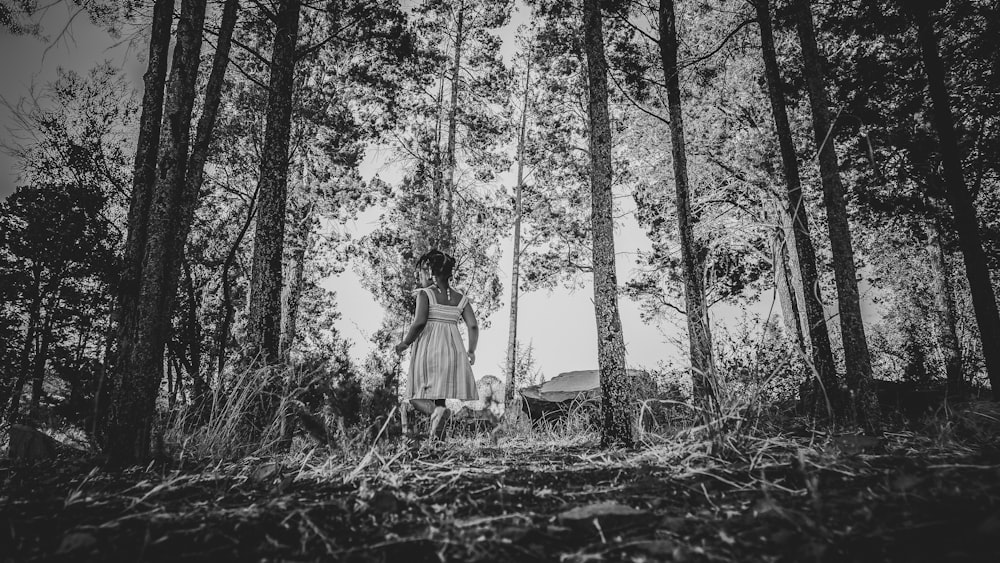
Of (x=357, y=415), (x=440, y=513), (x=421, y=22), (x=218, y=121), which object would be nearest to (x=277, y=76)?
(x=357, y=415)

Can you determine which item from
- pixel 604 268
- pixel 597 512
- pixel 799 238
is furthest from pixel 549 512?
pixel 799 238

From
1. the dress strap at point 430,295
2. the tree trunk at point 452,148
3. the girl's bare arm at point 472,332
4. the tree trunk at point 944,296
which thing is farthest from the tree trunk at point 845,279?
the tree trunk at point 452,148

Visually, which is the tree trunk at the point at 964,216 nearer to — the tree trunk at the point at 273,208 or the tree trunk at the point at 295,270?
the tree trunk at the point at 273,208

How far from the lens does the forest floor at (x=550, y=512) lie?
121 centimetres

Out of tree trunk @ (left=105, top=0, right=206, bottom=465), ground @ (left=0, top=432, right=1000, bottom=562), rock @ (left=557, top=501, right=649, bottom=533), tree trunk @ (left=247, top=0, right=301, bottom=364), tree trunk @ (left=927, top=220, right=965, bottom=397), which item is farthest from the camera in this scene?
tree trunk @ (left=927, top=220, right=965, bottom=397)

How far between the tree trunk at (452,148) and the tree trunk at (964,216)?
1065cm

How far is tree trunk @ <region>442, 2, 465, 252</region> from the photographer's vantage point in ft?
46.3

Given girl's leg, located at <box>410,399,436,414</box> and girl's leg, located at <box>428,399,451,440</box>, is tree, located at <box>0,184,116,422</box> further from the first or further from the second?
girl's leg, located at <box>428,399,451,440</box>

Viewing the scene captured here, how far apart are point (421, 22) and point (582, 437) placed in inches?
516

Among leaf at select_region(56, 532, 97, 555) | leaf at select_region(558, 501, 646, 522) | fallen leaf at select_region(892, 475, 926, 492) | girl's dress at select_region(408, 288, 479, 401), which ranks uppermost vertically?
girl's dress at select_region(408, 288, 479, 401)

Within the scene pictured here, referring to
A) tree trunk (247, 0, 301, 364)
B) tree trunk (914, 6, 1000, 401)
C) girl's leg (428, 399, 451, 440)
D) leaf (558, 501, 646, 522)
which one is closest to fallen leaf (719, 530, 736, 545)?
leaf (558, 501, 646, 522)

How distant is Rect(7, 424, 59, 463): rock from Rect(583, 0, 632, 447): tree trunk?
4045 mm

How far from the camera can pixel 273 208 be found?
4.75 m

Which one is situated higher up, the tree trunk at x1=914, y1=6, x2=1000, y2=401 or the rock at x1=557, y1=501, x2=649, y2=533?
the tree trunk at x1=914, y1=6, x2=1000, y2=401
